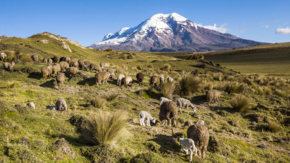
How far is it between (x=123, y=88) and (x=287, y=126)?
487 inches

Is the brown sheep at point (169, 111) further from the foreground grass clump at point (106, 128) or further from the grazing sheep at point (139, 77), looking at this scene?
the grazing sheep at point (139, 77)

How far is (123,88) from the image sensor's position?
537 inches

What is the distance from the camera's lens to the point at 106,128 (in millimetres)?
4363

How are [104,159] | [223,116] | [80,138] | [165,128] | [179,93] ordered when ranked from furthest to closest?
[179,93] < [223,116] < [165,128] < [80,138] < [104,159]

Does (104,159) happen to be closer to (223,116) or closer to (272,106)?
(223,116)

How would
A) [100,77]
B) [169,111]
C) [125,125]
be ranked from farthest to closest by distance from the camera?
[100,77] < [169,111] < [125,125]

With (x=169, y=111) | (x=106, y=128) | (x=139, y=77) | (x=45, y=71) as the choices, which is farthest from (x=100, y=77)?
(x=106, y=128)

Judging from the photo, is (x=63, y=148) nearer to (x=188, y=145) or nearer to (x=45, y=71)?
(x=188, y=145)

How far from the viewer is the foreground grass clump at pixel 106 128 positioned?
14.0ft

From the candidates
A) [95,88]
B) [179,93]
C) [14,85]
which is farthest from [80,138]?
[179,93]

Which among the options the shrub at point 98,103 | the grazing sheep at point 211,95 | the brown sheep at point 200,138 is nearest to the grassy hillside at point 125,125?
the shrub at point 98,103

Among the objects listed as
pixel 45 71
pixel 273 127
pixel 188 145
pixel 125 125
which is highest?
pixel 45 71

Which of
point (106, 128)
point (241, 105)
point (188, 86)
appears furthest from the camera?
point (188, 86)

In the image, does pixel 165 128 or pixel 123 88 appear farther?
pixel 123 88
